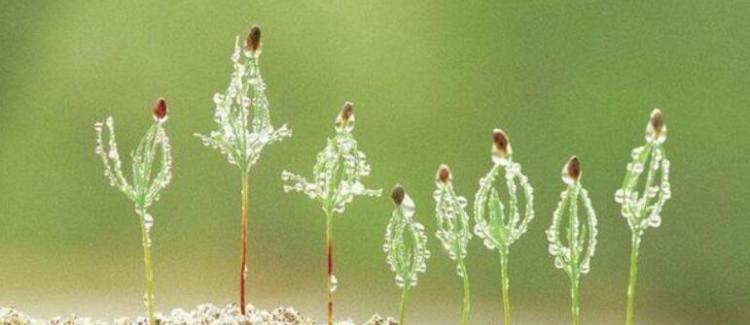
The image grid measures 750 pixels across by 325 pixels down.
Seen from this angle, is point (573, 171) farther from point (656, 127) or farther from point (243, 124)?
point (243, 124)

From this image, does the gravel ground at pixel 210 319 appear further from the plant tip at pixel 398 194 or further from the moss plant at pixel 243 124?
the plant tip at pixel 398 194

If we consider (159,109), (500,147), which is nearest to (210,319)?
(159,109)

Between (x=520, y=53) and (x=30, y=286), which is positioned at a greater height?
(x=520, y=53)

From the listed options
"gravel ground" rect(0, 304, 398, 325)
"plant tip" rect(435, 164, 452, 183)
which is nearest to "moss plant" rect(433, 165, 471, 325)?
"plant tip" rect(435, 164, 452, 183)

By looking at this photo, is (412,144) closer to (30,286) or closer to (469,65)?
(469,65)

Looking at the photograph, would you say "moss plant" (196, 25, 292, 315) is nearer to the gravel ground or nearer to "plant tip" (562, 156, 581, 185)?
the gravel ground

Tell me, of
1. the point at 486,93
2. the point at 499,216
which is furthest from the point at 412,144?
the point at 499,216
